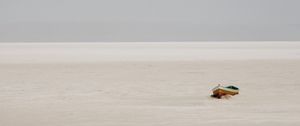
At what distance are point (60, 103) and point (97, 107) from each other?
89 centimetres

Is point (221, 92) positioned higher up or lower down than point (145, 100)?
higher up

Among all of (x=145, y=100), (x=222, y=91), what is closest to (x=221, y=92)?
(x=222, y=91)

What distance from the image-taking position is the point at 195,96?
38.4 feet

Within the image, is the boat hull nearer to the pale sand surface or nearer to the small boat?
the small boat

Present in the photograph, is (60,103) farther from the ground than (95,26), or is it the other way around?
(95,26)

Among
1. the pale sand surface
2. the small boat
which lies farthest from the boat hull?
the pale sand surface

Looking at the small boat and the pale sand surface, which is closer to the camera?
the pale sand surface

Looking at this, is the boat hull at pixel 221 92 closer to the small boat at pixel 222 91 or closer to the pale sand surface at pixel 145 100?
the small boat at pixel 222 91

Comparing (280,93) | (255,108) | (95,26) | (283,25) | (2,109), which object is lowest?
(2,109)

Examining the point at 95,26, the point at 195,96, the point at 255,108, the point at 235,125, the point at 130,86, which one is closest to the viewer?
the point at 235,125

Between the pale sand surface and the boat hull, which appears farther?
the boat hull

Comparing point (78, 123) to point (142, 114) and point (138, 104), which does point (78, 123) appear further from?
point (138, 104)

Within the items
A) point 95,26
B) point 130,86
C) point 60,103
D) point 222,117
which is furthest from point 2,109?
point 95,26

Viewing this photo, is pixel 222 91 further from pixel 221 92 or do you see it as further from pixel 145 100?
pixel 145 100
